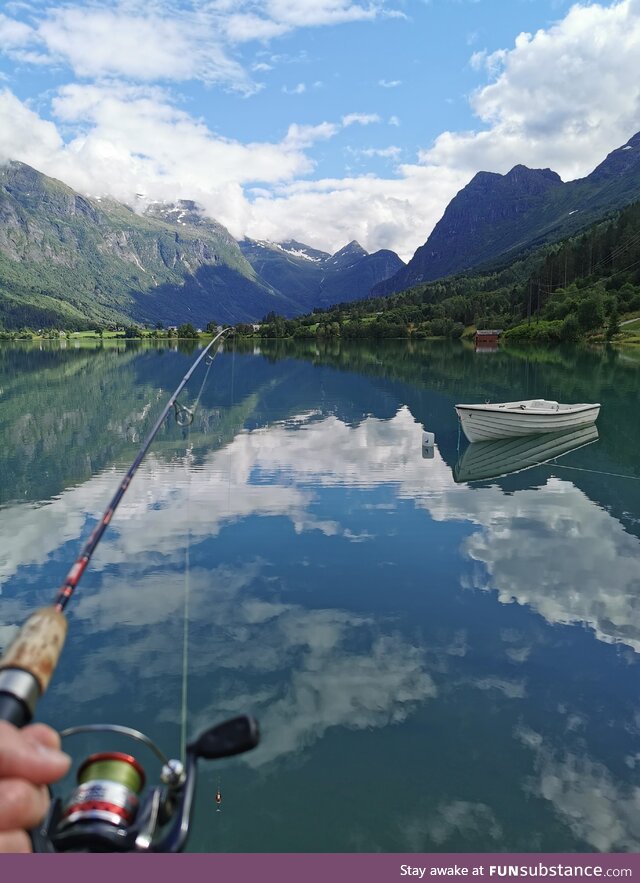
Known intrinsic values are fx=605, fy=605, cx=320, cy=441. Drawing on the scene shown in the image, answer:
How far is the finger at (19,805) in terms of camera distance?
2887 millimetres

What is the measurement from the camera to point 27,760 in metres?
2.96

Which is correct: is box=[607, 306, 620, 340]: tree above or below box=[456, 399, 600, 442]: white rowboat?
above

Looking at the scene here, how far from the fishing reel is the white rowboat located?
30444 millimetres

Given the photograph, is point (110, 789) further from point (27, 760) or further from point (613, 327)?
point (613, 327)

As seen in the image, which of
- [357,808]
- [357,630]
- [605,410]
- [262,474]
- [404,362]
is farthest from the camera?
[404,362]

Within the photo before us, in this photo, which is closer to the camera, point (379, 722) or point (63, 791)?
point (63, 791)

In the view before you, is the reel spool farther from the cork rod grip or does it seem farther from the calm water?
the calm water

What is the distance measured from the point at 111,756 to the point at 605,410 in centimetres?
4674

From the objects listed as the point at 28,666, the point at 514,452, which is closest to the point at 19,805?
the point at 28,666

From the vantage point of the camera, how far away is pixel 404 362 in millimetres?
99812

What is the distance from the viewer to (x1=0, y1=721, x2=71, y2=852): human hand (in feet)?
9.53

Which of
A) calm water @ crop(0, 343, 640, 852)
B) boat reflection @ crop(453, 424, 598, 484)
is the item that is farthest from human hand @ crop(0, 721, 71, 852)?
boat reflection @ crop(453, 424, 598, 484)
